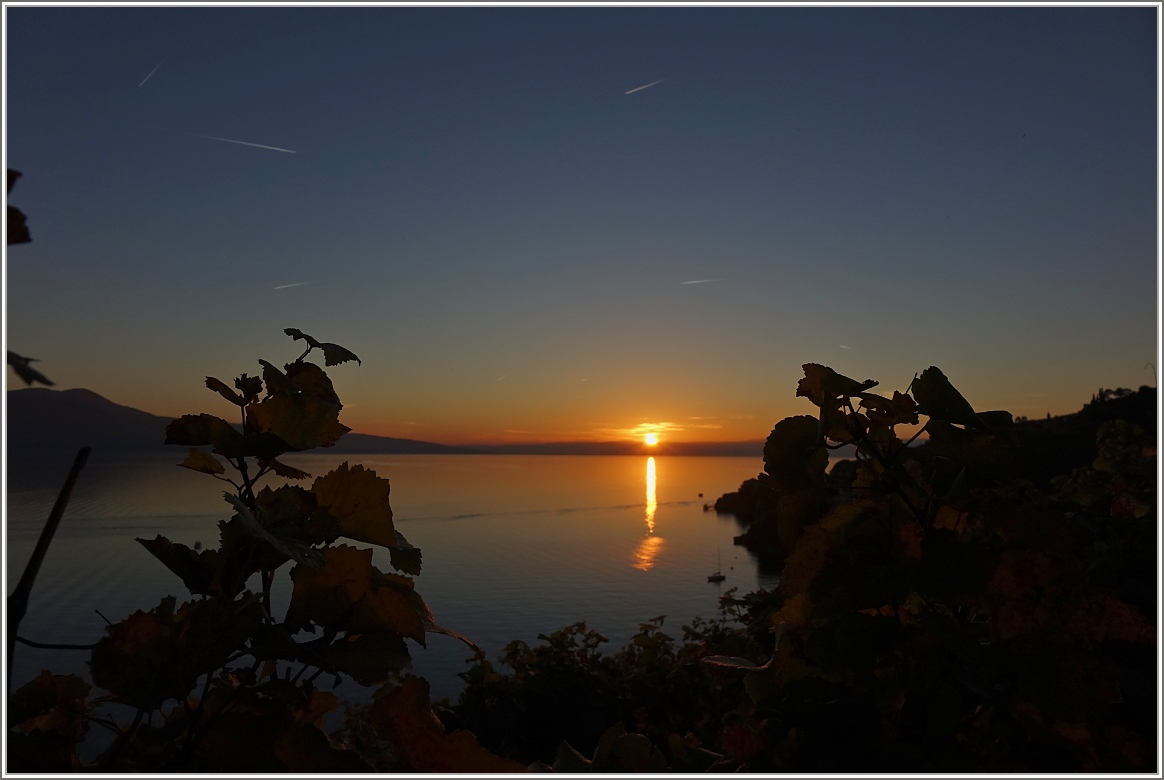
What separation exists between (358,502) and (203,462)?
0.28m

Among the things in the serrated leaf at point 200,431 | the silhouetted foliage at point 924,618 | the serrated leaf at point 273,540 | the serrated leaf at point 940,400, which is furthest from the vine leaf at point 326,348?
the serrated leaf at point 940,400

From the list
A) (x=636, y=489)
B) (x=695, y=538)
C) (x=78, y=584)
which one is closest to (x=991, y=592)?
(x=78, y=584)

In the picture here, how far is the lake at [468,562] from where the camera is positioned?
26013mm

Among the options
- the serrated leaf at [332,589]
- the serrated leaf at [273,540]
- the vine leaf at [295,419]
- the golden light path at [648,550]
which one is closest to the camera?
the serrated leaf at [273,540]

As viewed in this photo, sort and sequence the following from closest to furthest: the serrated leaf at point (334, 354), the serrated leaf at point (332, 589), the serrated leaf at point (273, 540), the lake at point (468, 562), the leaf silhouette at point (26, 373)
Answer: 1. the leaf silhouette at point (26, 373)
2. the serrated leaf at point (273, 540)
3. the serrated leaf at point (332, 589)
4. the serrated leaf at point (334, 354)
5. the lake at point (468, 562)

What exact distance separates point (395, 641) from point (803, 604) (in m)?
0.70

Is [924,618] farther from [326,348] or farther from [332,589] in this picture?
[326,348]

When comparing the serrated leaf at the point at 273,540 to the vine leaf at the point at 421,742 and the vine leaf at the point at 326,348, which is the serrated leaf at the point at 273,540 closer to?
the vine leaf at the point at 421,742

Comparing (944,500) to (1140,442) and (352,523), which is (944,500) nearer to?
(352,523)

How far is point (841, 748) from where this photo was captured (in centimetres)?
105

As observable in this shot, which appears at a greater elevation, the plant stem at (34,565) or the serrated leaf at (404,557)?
the plant stem at (34,565)

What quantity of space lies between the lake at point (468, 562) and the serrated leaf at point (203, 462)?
115 inches

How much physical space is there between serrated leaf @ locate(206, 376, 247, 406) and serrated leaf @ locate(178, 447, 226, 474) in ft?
0.32

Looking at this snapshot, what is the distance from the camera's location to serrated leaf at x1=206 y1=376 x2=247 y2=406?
117 centimetres
